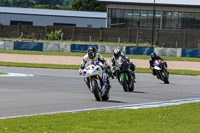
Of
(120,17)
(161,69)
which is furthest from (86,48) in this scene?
(161,69)

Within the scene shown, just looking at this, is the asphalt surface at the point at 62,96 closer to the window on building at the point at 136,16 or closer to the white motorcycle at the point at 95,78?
the white motorcycle at the point at 95,78

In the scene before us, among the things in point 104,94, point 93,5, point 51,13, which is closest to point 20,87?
point 104,94

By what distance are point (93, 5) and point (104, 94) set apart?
122998 mm

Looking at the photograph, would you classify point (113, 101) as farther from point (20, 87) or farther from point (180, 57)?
point (180, 57)

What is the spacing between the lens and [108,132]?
994 centimetres

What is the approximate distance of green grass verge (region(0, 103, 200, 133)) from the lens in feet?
33.4

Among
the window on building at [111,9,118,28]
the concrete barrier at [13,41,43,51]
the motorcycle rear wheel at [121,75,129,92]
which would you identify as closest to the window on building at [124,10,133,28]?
the window on building at [111,9,118,28]

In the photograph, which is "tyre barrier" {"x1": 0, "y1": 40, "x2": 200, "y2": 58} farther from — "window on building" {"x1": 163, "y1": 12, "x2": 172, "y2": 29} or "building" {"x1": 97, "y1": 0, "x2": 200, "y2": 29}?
"window on building" {"x1": 163, "y1": 12, "x2": 172, "y2": 29}

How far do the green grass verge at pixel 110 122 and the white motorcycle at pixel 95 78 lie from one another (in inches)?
104

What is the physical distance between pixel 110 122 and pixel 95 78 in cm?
473

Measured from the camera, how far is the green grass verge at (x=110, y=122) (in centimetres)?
1020

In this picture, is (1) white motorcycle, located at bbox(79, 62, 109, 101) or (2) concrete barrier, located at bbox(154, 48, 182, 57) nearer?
(1) white motorcycle, located at bbox(79, 62, 109, 101)

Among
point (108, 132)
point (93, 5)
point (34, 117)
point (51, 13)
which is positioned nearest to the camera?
point (108, 132)

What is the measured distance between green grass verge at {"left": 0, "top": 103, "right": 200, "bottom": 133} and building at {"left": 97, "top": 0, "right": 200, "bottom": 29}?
60.3 metres
